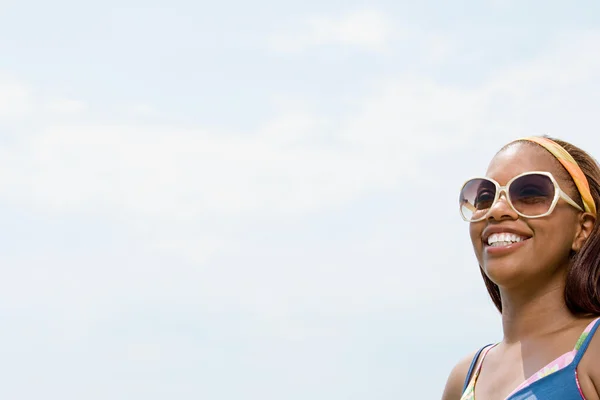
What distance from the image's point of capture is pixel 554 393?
14.5ft

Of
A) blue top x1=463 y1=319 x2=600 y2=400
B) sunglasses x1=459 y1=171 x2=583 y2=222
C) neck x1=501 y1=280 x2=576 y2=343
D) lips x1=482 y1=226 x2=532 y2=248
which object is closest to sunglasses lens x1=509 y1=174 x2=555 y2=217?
sunglasses x1=459 y1=171 x2=583 y2=222

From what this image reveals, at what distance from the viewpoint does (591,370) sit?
439cm

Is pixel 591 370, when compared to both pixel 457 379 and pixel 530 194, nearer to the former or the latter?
pixel 530 194

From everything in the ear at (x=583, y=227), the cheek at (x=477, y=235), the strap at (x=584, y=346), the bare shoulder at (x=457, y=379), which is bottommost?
the strap at (x=584, y=346)

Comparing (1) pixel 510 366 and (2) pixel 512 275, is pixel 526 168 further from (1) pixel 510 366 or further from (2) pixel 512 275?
(1) pixel 510 366

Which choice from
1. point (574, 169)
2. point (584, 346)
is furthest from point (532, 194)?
point (584, 346)

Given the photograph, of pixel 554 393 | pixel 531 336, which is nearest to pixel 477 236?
pixel 531 336

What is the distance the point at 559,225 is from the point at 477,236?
1.31 feet

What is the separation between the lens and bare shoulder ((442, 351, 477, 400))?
17.6 feet

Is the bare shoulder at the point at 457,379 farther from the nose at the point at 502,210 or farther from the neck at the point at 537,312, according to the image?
the nose at the point at 502,210

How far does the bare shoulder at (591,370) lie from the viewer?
436 centimetres

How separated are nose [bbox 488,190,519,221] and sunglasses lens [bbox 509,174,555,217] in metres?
0.03

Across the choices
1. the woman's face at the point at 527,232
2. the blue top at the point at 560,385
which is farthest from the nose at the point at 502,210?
the blue top at the point at 560,385

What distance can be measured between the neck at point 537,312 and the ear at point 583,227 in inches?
8.5
